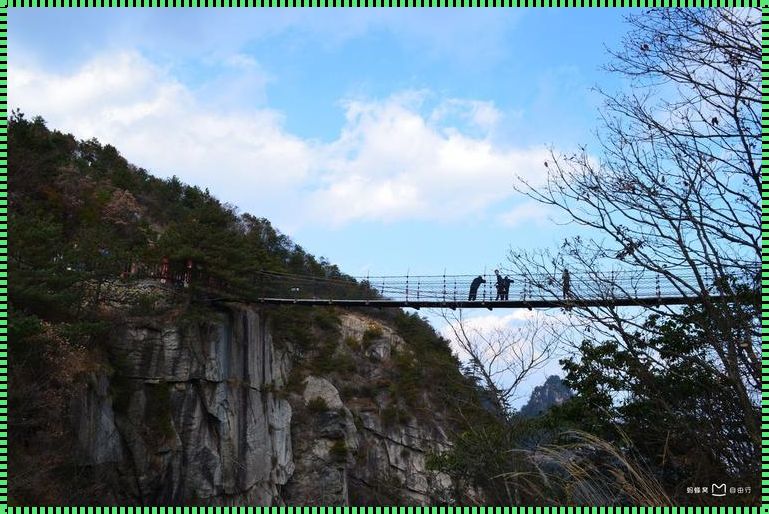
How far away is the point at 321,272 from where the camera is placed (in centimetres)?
→ 3028

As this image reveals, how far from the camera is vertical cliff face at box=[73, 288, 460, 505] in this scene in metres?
14.3

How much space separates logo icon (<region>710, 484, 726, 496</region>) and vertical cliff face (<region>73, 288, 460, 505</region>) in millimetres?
6788

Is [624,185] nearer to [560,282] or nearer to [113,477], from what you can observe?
[560,282]

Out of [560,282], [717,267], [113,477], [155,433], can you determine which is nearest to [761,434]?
[717,267]

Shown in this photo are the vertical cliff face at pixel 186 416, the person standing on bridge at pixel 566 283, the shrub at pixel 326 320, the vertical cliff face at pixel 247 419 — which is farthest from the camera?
the shrub at pixel 326 320

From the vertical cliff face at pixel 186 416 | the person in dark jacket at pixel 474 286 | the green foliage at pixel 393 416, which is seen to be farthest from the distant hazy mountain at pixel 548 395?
the vertical cliff face at pixel 186 416

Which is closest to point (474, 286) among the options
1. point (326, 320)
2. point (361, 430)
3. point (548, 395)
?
point (361, 430)

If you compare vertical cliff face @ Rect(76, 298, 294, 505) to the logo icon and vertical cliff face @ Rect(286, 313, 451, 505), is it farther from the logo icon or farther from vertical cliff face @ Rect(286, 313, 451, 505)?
the logo icon

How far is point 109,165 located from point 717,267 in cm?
2745

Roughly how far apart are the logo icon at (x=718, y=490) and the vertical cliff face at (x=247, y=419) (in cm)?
679

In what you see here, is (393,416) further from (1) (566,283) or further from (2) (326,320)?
(1) (566,283)

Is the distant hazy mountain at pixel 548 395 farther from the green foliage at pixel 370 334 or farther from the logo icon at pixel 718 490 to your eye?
the green foliage at pixel 370 334

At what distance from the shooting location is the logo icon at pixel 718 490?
3745 mm

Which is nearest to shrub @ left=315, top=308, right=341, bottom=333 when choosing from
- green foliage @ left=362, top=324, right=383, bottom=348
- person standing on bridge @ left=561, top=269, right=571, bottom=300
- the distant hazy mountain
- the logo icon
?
green foliage @ left=362, top=324, right=383, bottom=348
